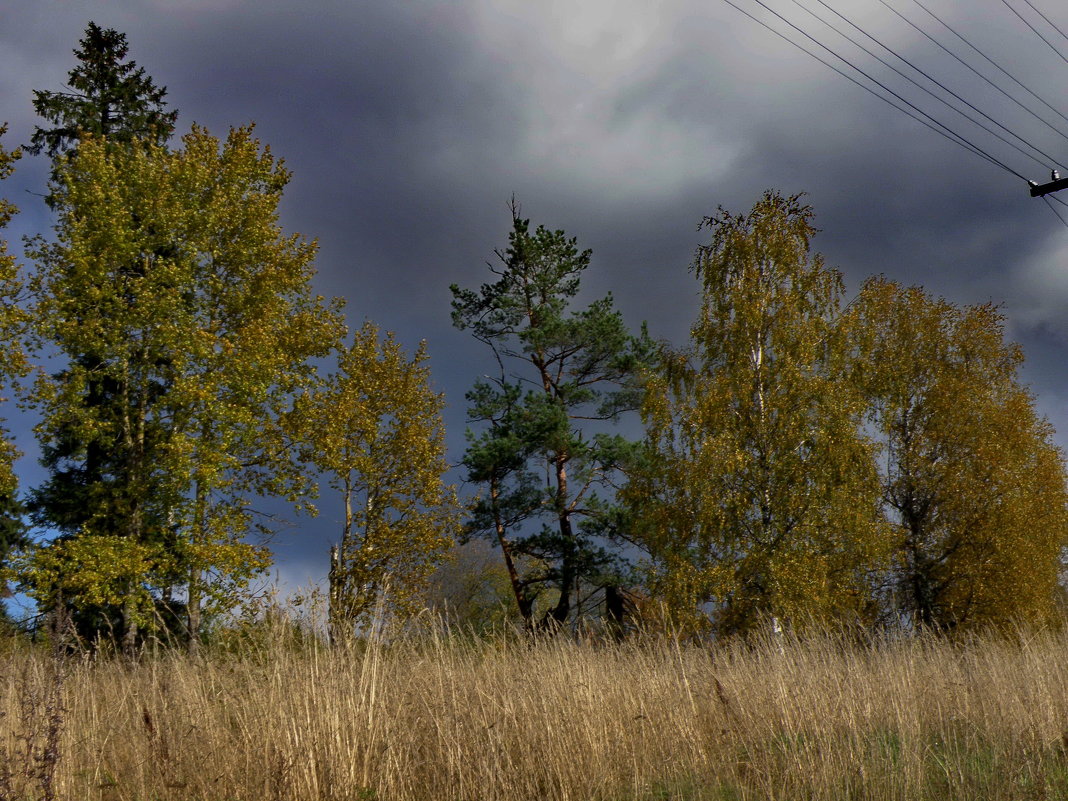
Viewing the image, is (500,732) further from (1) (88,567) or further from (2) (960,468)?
(2) (960,468)

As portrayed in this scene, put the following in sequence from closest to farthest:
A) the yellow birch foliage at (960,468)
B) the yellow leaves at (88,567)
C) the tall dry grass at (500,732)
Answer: the tall dry grass at (500,732) < the yellow leaves at (88,567) < the yellow birch foliage at (960,468)

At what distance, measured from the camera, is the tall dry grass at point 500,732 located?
21.2 feet

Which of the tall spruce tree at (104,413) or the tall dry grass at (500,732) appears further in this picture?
the tall spruce tree at (104,413)

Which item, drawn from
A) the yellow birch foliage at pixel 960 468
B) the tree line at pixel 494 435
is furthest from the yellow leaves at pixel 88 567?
the yellow birch foliage at pixel 960 468

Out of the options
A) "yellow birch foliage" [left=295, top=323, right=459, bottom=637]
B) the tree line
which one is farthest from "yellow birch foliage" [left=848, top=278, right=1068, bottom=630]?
"yellow birch foliage" [left=295, top=323, right=459, bottom=637]

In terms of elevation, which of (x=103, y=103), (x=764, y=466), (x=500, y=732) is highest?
(x=103, y=103)

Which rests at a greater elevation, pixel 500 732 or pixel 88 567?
pixel 88 567

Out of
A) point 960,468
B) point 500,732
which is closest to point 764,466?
point 960,468

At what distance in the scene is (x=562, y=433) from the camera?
85.0 ft

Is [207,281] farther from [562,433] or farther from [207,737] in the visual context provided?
[207,737]

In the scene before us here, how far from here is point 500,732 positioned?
6.95 meters

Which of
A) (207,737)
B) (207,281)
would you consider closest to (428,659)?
(207,737)

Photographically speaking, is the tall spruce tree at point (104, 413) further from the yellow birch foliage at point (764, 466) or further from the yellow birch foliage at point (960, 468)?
the yellow birch foliage at point (960, 468)

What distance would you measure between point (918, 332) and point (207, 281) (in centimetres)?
1930
